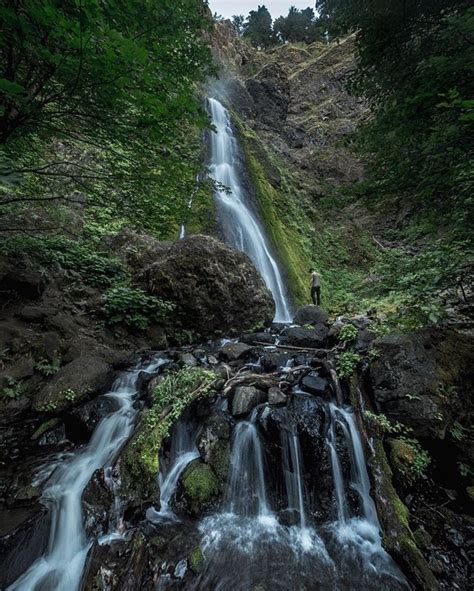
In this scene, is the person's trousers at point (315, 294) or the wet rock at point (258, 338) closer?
the wet rock at point (258, 338)

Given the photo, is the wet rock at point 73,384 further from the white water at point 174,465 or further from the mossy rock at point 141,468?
the white water at point 174,465

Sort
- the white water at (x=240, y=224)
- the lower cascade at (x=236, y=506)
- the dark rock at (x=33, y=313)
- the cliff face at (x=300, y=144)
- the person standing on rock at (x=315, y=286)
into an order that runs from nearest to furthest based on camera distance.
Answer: the lower cascade at (x=236, y=506), the dark rock at (x=33, y=313), the person standing on rock at (x=315, y=286), the white water at (x=240, y=224), the cliff face at (x=300, y=144)

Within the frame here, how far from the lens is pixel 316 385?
15.2 ft

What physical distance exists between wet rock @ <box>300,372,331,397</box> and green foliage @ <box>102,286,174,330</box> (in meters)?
3.69

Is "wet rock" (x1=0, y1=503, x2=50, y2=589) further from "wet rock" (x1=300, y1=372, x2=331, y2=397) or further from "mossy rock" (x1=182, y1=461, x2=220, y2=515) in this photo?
"wet rock" (x1=300, y1=372, x2=331, y2=397)

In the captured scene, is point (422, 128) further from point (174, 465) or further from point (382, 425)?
point (174, 465)

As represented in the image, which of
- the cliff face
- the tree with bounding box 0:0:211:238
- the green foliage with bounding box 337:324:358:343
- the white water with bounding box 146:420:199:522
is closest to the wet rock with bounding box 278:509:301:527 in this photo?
the white water with bounding box 146:420:199:522

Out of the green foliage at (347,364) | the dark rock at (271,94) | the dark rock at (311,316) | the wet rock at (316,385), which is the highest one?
the dark rock at (271,94)

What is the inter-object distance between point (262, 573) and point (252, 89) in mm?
31780

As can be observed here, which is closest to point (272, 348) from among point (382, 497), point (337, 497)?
point (337, 497)

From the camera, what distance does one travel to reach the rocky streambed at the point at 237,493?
2891 millimetres

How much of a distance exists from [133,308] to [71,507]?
4.13 m

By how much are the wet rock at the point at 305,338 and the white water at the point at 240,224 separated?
3251mm

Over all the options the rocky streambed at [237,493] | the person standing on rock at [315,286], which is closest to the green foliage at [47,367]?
the rocky streambed at [237,493]
